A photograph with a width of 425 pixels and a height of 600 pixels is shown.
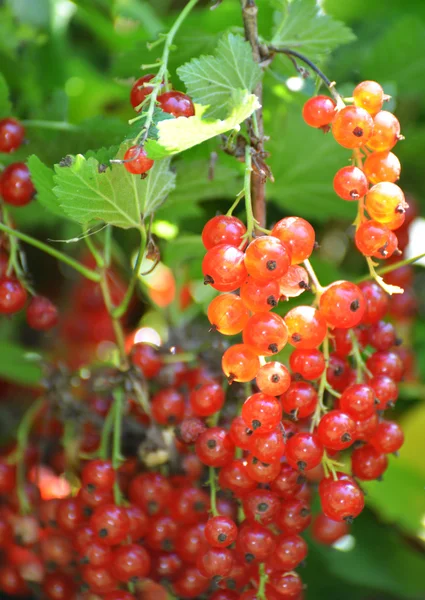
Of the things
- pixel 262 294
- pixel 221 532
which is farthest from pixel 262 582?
pixel 262 294

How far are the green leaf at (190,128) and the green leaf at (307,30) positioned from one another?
7.6 inches

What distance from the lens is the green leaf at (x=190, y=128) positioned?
583mm

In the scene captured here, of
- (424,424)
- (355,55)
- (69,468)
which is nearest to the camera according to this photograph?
(69,468)

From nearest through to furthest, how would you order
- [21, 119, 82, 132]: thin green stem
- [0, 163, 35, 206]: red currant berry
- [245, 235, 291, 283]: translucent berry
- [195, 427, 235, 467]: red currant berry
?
[245, 235, 291, 283]: translucent berry < [195, 427, 235, 467]: red currant berry < [0, 163, 35, 206]: red currant berry < [21, 119, 82, 132]: thin green stem

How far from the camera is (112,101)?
1.42 metres

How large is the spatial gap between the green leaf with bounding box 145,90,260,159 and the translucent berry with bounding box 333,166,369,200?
0.10m

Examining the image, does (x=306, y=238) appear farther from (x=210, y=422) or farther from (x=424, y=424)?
(x=424, y=424)

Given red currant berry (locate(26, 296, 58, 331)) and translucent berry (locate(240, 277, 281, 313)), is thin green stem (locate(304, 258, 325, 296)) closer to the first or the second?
translucent berry (locate(240, 277, 281, 313))

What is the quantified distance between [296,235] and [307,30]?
0.96ft

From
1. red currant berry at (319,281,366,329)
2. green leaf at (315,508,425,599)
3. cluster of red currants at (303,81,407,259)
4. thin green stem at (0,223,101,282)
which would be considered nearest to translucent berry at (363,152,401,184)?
cluster of red currants at (303,81,407,259)

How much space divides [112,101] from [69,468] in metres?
0.79

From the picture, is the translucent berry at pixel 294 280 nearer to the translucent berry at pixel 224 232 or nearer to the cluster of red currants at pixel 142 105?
the translucent berry at pixel 224 232

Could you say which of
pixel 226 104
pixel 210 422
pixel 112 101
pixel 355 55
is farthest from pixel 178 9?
pixel 210 422

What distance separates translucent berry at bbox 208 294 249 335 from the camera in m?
0.61
